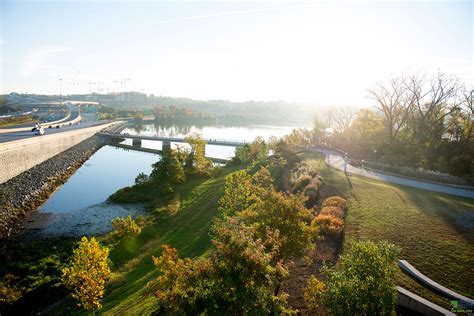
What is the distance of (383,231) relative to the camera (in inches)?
697

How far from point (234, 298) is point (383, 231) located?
13.0m

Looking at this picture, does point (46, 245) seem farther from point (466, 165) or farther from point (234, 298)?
point (466, 165)

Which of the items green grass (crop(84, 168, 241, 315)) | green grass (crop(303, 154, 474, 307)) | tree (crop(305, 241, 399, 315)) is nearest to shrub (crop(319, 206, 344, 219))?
green grass (crop(303, 154, 474, 307))

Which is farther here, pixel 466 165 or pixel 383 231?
pixel 466 165

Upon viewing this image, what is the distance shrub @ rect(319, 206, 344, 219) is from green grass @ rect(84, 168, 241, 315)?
26.1 feet

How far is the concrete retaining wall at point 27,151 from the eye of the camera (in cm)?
3888

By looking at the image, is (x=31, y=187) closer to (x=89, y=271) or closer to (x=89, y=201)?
(x=89, y=201)

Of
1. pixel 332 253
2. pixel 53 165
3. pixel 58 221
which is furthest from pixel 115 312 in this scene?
pixel 53 165

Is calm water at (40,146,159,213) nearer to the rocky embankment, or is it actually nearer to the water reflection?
the rocky embankment

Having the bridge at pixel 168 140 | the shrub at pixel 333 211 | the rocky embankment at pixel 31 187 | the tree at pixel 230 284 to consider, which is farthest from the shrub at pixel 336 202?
the bridge at pixel 168 140

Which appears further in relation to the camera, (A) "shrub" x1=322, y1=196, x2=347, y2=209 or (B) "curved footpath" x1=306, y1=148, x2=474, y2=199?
(B) "curved footpath" x1=306, y1=148, x2=474, y2=199

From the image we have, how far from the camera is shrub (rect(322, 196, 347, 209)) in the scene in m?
21.9

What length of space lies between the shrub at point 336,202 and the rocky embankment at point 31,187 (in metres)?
26.8

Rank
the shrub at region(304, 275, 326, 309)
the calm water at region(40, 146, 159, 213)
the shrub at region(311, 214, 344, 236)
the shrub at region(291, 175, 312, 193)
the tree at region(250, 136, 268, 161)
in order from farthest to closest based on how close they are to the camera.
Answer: the tree at region(250, 136, 268, 161), the calm water at region(40, 146, 159, 213), the shrub at region(291, 175, 312, 193), the shrub at region(311, 214, 344, 236), the shrub at region(304, 275, 326, 309)
